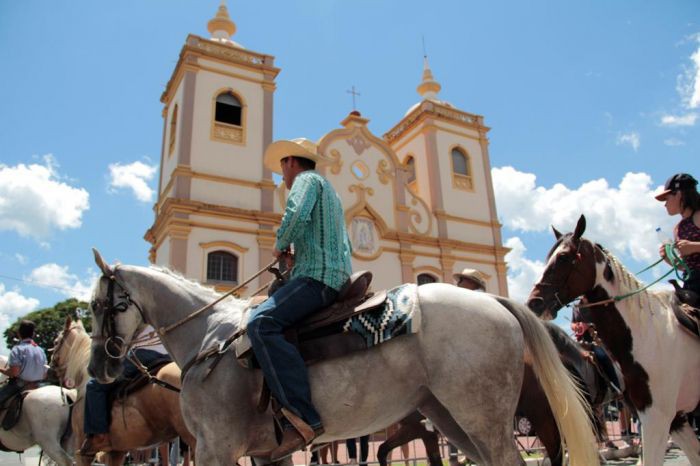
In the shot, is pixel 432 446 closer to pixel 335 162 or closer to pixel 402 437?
pixel 402 437

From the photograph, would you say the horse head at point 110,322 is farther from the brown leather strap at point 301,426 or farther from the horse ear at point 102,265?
the brown leather strap at point 301,426

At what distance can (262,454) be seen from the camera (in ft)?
10.3

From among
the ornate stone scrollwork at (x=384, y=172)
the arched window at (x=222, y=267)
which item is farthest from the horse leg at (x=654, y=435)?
the ornate stone scrollwork at (x=384, y=172)

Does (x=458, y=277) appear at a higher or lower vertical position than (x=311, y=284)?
higher

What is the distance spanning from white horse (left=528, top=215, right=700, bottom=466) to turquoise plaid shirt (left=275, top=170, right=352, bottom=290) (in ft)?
5.93

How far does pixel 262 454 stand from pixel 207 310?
1020 millimetres

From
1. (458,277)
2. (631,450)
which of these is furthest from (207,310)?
(631,450)

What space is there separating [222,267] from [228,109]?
290 inches

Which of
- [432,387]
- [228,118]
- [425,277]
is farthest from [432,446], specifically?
[228,118]

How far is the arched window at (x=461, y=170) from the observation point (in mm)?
27234

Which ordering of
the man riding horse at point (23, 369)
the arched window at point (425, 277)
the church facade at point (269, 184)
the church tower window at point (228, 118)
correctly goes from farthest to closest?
the arched window at point (425, 277), the church tower window at point (228, 118), the church facade at point (269, 184), the man riding horse at point (23, 369)

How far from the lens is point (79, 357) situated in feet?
21.5

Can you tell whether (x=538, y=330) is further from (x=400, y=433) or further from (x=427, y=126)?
(x=427, y=126)

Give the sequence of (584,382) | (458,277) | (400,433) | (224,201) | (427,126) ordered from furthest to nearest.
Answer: (427,126) → (224,201) → (458,277) → (400,433) → (584,382)
